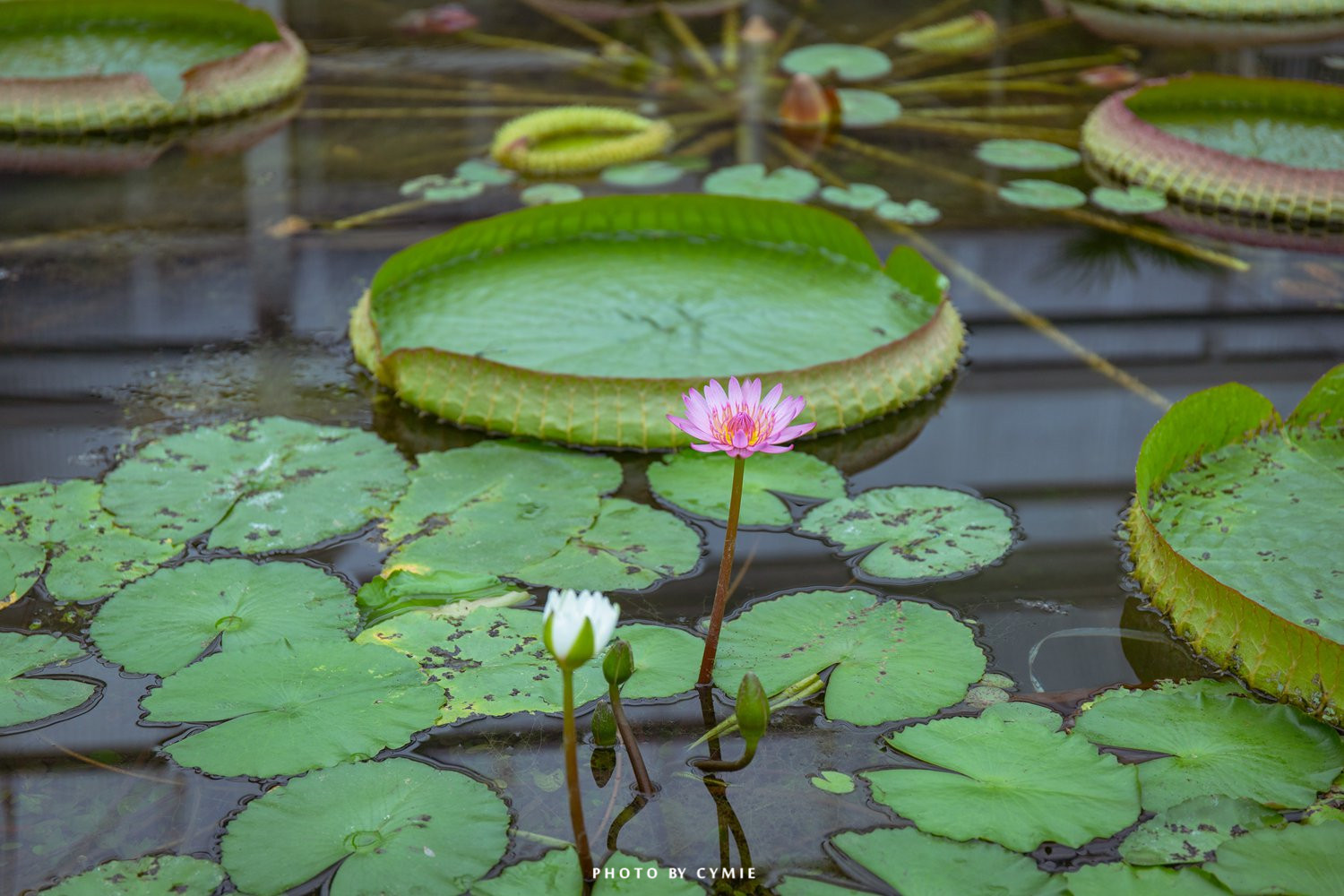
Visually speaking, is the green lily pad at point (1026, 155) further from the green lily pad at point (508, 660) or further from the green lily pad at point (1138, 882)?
the green lily pad at point (1138, 882)

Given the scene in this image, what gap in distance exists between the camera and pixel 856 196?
3213 mm

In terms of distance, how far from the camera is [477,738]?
153 cm

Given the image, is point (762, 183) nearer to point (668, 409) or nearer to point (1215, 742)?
point (668, 409)

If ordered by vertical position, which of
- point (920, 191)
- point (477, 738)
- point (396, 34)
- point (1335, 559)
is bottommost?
point (477, 738)

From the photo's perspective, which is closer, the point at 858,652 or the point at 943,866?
the point at 943,866

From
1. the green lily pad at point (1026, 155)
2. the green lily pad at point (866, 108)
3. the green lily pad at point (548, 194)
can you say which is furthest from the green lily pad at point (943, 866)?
the green lily pad at point (866, 108)

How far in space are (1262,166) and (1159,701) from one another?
6.63 feet

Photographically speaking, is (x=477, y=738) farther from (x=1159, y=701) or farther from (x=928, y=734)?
(x=1159, y=701)

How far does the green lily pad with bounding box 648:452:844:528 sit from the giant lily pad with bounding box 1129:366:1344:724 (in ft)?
1.67

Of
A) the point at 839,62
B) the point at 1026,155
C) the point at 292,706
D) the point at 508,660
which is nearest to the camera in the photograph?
the point at 292,706

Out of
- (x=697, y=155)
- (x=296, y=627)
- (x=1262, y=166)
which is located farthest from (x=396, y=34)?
(x=296, y=627)

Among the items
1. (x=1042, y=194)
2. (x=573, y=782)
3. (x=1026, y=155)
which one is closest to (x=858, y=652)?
(x=573, y=782)

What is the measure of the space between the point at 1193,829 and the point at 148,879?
1.11 metres

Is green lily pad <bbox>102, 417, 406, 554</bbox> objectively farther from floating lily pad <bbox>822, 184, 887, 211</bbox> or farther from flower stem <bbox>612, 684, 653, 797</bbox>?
floating lily pad <bbox>822, 184, 887, 211</bbox>
